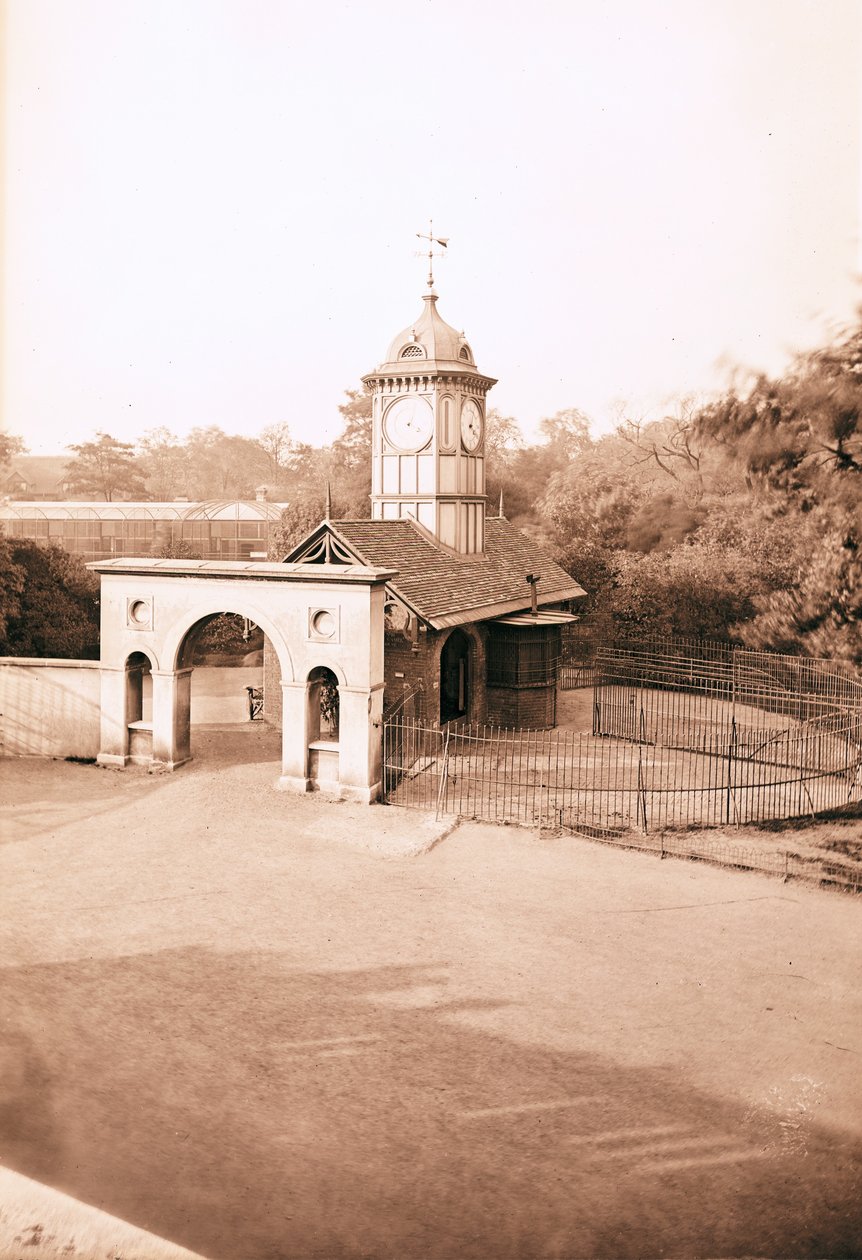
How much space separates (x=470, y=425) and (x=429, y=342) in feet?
4.02

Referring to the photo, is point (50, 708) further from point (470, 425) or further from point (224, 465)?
point (470, 425)

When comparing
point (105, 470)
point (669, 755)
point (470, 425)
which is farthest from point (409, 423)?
point (669, 755)

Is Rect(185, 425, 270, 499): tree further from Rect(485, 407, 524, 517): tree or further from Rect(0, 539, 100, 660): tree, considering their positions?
Rect(485, 407, 524, 517): tree

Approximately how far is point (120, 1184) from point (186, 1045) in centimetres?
100

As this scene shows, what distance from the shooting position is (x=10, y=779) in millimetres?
10086

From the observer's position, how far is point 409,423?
12.1 m

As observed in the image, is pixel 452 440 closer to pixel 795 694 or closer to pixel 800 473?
pixel 795 694

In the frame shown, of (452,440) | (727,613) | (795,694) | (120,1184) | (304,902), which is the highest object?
(452,440)

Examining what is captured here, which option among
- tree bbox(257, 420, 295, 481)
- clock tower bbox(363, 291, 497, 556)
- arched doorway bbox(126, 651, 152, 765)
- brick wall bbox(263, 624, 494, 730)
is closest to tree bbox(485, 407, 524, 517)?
clock tower bbox(363, 291, 497, 556)

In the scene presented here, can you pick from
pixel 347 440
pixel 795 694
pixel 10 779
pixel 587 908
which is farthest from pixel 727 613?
pixel 10 779

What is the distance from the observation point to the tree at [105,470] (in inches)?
447

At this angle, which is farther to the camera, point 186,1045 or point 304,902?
point 304,902

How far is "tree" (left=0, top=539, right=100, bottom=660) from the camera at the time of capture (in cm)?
1428

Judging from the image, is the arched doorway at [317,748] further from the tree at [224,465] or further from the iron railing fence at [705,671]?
the iron railing fence at [705,671]
